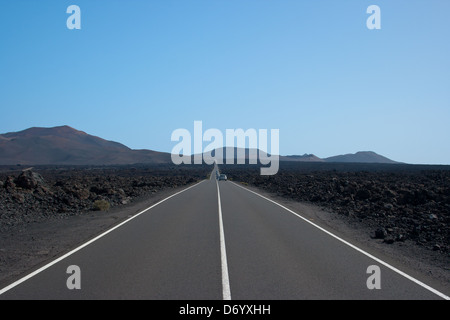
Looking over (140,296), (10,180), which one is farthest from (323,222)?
(10,180)

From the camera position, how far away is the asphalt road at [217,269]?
7555 mm

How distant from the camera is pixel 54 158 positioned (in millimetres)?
194750

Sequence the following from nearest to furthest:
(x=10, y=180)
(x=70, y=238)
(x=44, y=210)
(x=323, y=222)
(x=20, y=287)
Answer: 1. (x=20, y=287)
2. (x=70, y=238)
3. (x=323, y=222)
4. (x=44, y=210)
5. (x=10, y=180)

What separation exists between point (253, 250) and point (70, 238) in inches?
223

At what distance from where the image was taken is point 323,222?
1852 centimetres

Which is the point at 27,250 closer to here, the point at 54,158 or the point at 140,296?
the point at 140,296

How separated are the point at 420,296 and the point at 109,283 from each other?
5.18 m

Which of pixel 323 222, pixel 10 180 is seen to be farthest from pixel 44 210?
pixel 323 222

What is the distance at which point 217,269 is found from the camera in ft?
30.4

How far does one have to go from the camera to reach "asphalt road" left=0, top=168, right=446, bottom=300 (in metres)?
7.55

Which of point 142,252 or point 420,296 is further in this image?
point 142,252
